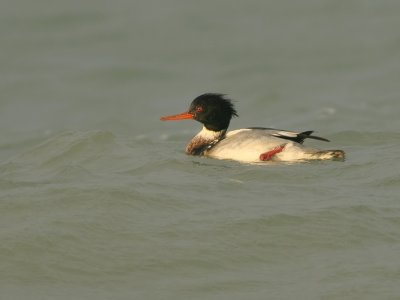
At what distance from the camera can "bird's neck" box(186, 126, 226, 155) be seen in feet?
46.1

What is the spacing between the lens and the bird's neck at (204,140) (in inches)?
554

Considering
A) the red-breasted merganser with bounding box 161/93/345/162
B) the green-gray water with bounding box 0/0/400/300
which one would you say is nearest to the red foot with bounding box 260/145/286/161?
the red-breasted merganser with bounding box 161/93/345/162

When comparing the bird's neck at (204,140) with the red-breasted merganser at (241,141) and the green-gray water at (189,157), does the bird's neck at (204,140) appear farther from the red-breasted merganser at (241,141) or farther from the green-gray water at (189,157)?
the green-gray water at (189,157)

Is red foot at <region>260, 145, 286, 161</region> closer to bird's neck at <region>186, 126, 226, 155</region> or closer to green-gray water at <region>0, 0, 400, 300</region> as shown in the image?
green-gray water at <region>0, 0, 400, 300</region>

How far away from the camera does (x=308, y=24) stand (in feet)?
85.6

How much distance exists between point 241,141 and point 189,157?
1.08m

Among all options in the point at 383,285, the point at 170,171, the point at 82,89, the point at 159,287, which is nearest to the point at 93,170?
the point at 170,171

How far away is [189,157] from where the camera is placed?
14.0 m

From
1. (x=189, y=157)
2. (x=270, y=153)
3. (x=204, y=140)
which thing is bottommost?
(x=189, y=157)

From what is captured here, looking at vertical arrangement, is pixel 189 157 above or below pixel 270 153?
below

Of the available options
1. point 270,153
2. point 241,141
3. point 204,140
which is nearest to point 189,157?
point 204,140

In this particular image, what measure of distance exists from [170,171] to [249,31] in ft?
44.5

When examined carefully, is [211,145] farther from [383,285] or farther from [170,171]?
[383,285]

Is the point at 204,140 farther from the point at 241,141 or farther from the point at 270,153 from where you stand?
the point at 270,153
